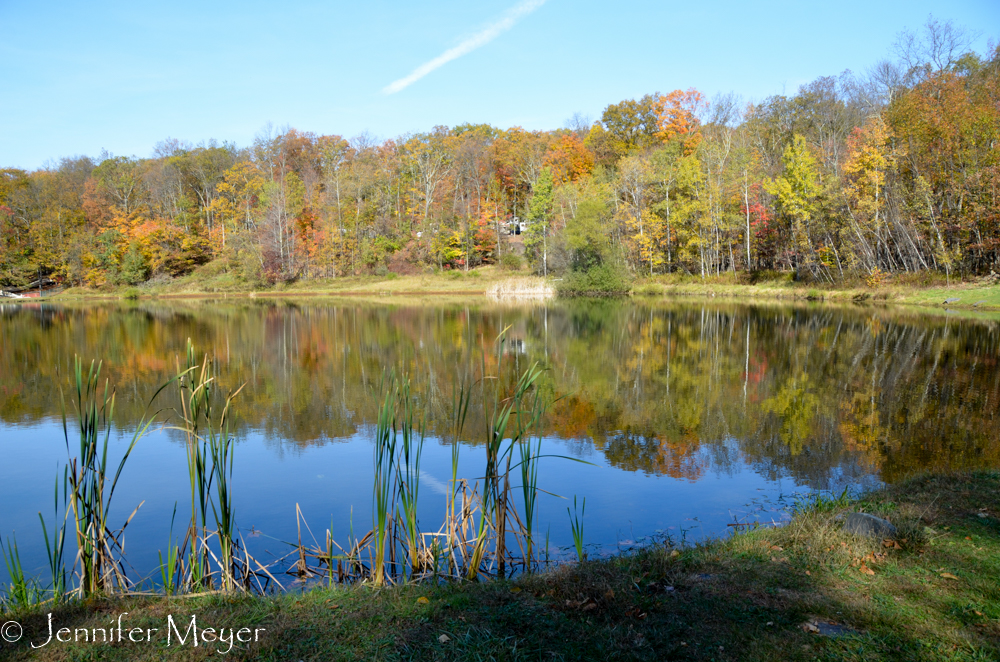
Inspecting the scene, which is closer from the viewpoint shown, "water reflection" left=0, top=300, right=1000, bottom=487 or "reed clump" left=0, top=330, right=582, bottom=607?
"reed clump" left=0, top=330, right=582, bottom=607

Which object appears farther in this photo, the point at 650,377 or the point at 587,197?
the point at 587,197

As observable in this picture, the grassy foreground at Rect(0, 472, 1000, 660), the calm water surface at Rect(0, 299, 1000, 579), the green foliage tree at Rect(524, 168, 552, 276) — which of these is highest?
the green foliage tree at Rect(524, 168, 552, 276)

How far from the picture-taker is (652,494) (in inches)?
295

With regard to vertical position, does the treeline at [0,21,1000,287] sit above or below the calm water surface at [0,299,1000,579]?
Result: above

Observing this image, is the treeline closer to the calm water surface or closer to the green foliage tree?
the green foliage tree

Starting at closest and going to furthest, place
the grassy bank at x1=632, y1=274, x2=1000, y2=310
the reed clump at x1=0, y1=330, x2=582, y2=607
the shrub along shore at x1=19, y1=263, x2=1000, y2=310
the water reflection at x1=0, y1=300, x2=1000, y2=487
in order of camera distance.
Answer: the reed clump at x1=0, y1=330, x2=582, y2=607 → the water reflection at x1=0, y1=300, x2=1000, y2=487 → the grassy bank at x1=632, y1=274, x2=1000, y2=310 → the shrub along shore at x1=19, y1=263, x2=1000, y2=310

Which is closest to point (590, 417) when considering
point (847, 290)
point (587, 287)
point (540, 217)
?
point (847, 290)

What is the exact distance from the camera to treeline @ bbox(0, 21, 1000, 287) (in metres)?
34.5

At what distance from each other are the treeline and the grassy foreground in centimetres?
3488

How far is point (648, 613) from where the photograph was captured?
12.4ft

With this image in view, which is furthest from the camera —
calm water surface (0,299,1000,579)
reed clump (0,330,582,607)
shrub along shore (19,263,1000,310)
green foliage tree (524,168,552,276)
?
green foliage tree (524,168,552,276)

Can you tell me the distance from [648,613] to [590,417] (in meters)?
7.79

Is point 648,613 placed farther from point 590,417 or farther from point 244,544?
point 590,417

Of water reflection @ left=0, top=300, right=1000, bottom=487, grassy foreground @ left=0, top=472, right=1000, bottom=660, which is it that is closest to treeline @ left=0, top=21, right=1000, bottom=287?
water reflection @ left=0, top=300, right=1000, bottom=487
